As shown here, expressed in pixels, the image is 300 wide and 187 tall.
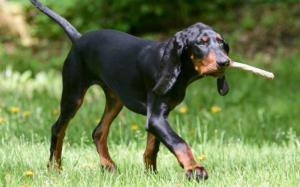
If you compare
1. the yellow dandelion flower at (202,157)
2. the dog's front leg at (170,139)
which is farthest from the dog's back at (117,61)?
the yellow dandelion flower at (202,157)

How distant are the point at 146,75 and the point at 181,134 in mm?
2396

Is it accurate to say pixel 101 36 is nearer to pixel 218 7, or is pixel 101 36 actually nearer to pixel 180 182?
pixel 180 182

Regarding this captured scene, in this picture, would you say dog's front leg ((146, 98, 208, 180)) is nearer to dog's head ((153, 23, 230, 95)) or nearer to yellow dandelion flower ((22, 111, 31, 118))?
dog's head ((153, 23, 230, 95))

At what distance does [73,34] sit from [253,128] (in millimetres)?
2637

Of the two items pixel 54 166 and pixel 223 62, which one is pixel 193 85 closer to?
pixel 54 166

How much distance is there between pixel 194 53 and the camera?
185 inches

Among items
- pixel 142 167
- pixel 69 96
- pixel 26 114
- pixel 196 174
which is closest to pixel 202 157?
pixel 142 167

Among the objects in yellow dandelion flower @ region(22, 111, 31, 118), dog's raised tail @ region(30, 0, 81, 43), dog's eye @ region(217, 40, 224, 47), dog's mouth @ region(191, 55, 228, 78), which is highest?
dog's raised tail @ region(30, 0, 81, 43)

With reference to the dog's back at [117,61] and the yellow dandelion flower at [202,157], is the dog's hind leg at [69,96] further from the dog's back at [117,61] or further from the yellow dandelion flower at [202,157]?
the yellow dandelion flower at [202,157]

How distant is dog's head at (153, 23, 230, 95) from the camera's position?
15.0 ft

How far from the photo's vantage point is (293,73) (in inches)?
430

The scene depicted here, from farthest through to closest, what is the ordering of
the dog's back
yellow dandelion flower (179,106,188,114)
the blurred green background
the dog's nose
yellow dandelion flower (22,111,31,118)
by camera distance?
1. yellow dandelion flower (179,106,188,114)
2. yellow dandelion flower (22,111,31,118)
3. the blurred green background
4. the dog's back
5. the dog's nose

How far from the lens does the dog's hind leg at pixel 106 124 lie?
18.9 ft

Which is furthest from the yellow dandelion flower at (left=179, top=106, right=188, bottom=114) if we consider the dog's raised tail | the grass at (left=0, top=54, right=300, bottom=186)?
the dog's raised tail
